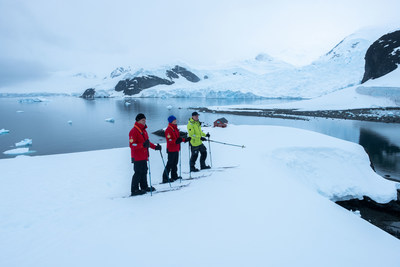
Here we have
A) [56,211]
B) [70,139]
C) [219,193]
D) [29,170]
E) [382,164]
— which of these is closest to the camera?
[56,211]

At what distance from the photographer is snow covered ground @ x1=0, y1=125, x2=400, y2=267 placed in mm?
3865

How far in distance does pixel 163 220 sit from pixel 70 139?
29787mm

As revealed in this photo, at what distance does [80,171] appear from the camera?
7.99m

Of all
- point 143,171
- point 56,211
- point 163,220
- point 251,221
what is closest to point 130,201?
point 143,171

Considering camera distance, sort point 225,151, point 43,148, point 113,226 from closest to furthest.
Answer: point 113,226
point 225,151
point 43,148

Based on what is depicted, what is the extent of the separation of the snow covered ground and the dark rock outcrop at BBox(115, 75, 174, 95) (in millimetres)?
162657

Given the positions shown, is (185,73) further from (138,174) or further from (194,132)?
(138,174)

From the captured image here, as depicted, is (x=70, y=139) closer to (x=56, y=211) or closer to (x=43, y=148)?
(x=43, y=148)

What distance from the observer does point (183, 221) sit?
4742 mm

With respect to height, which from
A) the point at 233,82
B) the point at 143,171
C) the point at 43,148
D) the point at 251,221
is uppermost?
the point at 233,82

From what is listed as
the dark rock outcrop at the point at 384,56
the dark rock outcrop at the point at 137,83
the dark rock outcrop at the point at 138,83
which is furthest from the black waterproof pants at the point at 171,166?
the dark rock outcrop at the point at 137,83

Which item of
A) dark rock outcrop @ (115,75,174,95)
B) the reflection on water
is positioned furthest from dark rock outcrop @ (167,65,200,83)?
the reflection on water

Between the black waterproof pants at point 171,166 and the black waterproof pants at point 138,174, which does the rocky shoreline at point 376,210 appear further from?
the black waterproof pants at point 138,174

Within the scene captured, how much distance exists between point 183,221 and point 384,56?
7871cm
